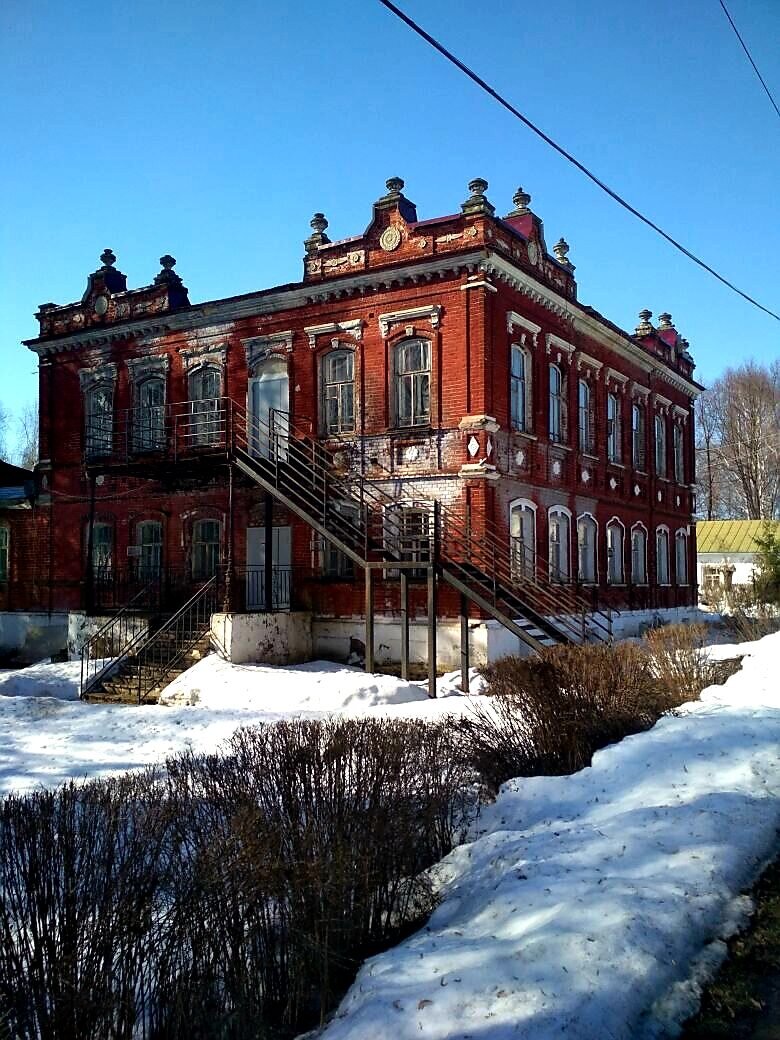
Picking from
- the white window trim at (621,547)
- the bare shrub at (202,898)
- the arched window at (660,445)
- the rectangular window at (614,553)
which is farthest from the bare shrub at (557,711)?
the arched window at (660,445)

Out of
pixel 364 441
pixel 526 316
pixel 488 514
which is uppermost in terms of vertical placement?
pixel 526 316

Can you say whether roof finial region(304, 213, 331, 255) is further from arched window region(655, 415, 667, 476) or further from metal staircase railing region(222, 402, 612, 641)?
arched window region(655, 415, 667, 476)

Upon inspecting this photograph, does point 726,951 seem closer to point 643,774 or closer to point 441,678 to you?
point 643,774

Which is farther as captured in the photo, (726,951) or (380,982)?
(726,951)

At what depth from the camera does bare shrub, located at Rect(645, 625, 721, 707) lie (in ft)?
33.3

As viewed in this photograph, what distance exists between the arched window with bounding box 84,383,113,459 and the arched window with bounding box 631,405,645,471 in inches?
579

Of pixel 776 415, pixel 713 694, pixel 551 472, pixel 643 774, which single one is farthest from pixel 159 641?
pixel 776 415

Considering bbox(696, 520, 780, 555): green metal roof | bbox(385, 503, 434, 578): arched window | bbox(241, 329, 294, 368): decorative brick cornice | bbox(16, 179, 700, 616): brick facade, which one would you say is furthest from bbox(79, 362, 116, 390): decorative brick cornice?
bbox(696, 520, 780, 555): green metal roof

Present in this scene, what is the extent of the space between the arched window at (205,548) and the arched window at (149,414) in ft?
8.01

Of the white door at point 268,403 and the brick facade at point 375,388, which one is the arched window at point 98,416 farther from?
the white door at point 268,403

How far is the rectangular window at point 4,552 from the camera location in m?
24.6

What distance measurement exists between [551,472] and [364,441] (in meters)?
4.58

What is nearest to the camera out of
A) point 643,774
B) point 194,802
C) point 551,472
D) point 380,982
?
point 380,982

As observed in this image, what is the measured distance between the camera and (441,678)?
1642cm
